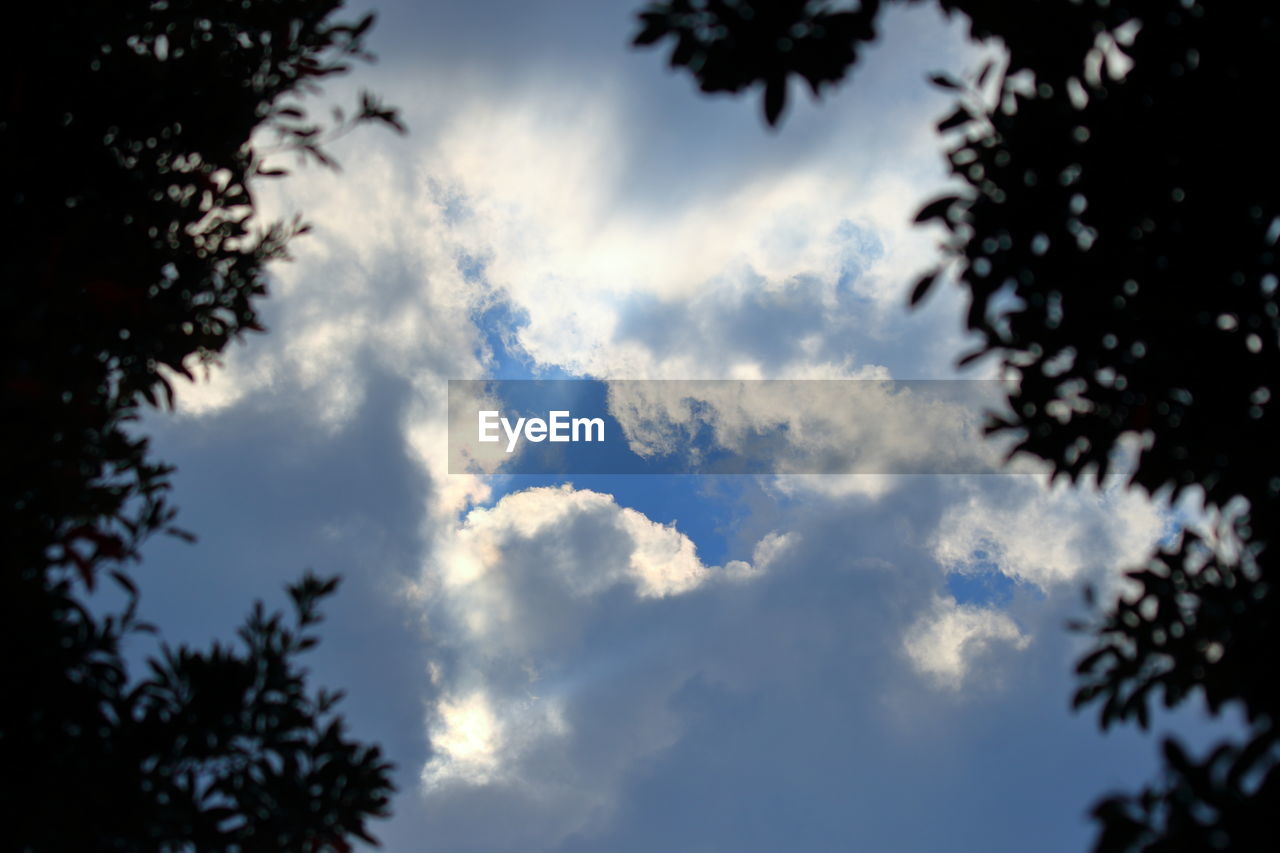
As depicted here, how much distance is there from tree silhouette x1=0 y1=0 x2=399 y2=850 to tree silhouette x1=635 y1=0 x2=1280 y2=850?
3245 mm

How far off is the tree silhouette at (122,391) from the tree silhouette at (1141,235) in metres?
3.24

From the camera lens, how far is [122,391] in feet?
15.4

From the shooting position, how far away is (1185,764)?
286 centimetres

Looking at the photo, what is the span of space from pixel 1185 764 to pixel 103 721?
524cm

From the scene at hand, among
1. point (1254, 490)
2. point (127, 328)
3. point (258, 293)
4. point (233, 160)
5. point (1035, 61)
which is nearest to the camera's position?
point (1254, 490)

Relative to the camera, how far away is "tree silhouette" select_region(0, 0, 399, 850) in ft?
12.4

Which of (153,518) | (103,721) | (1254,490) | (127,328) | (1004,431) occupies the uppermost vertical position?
(127,328)

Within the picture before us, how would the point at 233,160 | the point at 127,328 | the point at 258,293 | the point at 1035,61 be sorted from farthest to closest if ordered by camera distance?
the point at 258,293, the point at 233,160, the point at 127,328, the point at 1035,61

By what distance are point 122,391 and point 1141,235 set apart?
6033 mm

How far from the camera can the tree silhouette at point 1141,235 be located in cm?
351

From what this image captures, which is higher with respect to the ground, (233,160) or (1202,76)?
(233,160)


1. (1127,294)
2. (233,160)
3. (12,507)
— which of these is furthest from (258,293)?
(1127,294)

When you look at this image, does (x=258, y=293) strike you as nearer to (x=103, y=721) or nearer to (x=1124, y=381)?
(x=103, y=721)

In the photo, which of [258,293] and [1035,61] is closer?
[1035,61]
